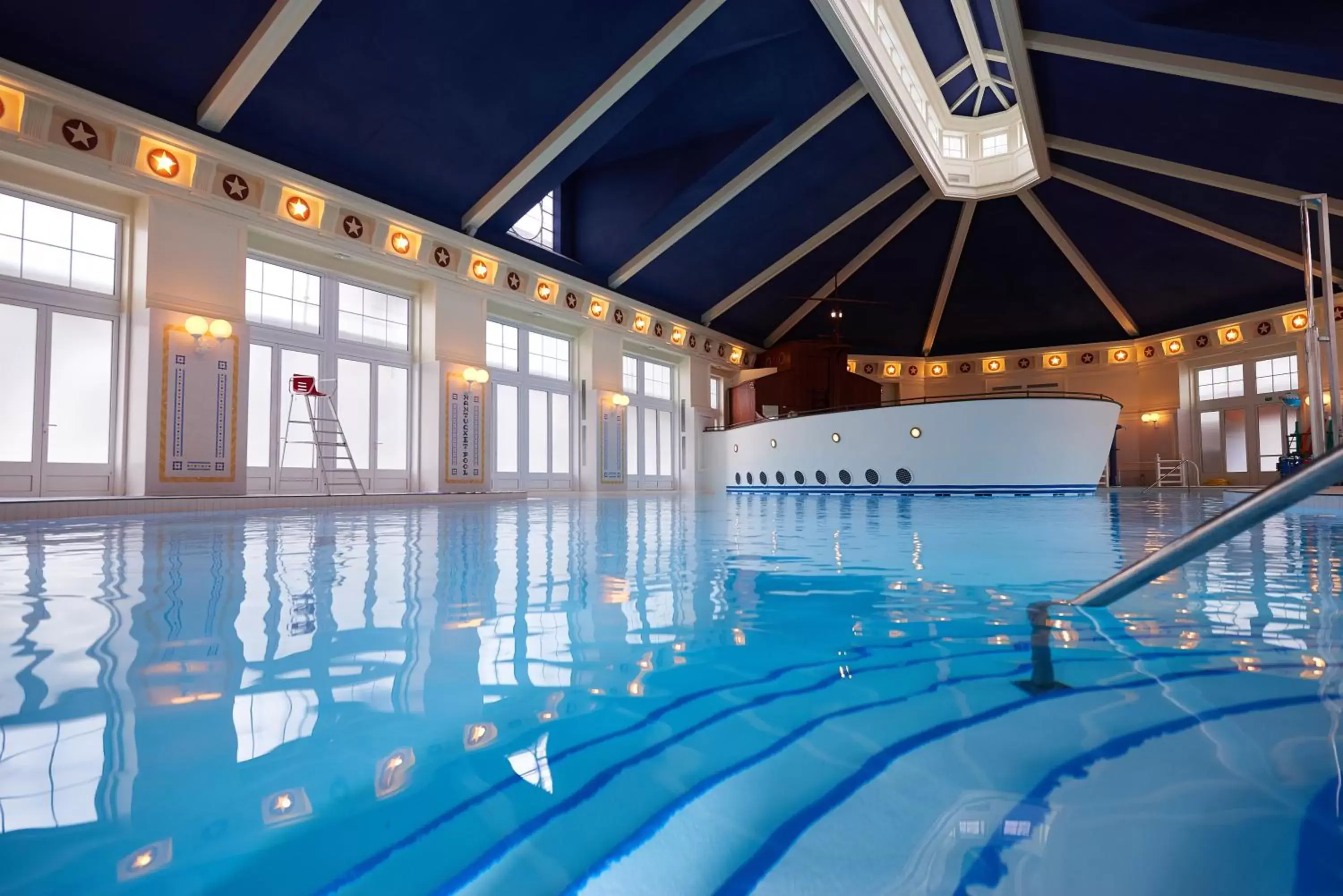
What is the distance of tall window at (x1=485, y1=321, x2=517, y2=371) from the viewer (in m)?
12.0

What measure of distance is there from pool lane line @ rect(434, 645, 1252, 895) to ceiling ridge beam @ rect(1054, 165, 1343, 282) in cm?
1512

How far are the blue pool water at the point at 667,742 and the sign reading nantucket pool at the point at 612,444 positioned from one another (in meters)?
11.8

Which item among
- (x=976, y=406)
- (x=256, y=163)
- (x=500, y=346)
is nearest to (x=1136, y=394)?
(x=976, y=406)

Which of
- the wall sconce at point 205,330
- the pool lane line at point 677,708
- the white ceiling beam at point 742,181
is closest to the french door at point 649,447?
the white ceiling beam at point 742,181

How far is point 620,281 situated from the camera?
529 inches

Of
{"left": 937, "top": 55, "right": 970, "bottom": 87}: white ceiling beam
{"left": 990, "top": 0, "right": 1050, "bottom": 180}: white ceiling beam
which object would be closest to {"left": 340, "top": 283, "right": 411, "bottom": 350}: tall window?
{"left": 990, "top": 0, "right": 1050, "bottom": 180}: white ceiling beam

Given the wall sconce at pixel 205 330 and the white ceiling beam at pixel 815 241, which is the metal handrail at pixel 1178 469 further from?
the wall sconce at pixel 205 330

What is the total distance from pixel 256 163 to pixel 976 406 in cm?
952

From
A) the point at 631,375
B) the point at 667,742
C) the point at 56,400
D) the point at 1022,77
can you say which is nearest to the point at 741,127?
the point at 1022,77

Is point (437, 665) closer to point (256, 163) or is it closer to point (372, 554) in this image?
point (372, 554)

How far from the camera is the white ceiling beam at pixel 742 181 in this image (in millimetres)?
11359

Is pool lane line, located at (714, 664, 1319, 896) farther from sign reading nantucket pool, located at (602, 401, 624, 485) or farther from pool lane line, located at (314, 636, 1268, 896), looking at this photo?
sign reading nantucket pool, located at (602, 401, 624, 485)

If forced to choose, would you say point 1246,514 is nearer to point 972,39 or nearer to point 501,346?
point 501,346

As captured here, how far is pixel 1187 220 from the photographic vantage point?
514 inches
